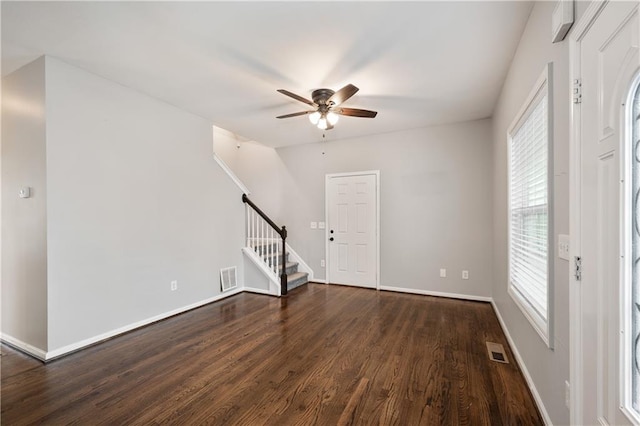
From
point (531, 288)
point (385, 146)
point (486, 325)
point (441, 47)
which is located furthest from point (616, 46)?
point (385, 146)

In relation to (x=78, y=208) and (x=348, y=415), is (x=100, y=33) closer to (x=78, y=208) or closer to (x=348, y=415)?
(x=78, y=208)

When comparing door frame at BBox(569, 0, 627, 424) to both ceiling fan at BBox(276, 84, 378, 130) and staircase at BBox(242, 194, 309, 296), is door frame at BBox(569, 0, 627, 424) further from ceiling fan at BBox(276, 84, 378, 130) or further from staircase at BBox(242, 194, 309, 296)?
staircase at BBox(242, 194, 309, 296)

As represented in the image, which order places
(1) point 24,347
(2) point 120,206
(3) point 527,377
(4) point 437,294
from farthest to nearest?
1. (4) point 437,294
2. (2) point 120,206
3. (1) point 24,347
4. (3) point 527,377

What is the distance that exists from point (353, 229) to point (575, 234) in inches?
146

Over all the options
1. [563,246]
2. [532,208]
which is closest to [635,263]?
[563,246]

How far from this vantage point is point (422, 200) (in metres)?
4.39

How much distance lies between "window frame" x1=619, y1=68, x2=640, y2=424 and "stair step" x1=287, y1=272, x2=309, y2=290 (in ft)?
13.5

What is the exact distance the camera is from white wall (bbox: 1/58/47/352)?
8.05ft

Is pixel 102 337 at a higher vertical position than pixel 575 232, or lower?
lower

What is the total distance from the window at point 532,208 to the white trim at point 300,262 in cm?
345

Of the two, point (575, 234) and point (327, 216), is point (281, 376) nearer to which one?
point (575, 234)

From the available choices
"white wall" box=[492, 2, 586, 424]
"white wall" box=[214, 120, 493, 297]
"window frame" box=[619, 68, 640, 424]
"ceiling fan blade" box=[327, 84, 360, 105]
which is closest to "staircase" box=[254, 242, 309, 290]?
"white wall" box=[214, 120, 493, 297]

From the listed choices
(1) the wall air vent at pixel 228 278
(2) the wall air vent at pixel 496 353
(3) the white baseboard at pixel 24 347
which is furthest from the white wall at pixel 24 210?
(2) the wall air vent at pixel 496 353

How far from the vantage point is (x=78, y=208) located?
262cm
